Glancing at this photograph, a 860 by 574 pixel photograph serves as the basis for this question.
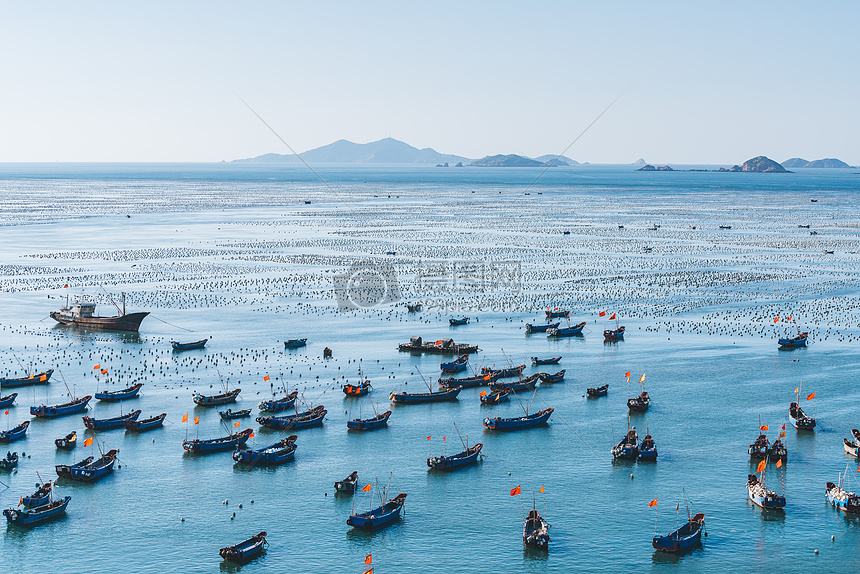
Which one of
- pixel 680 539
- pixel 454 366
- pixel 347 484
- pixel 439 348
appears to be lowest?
pixel 680 539

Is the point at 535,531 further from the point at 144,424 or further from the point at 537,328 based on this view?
the point at 537,328

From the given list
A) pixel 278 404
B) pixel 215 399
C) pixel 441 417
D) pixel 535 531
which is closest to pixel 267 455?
pixel 278 404

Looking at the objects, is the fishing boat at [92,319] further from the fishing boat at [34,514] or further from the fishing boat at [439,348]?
the fishing boat at [34,514]

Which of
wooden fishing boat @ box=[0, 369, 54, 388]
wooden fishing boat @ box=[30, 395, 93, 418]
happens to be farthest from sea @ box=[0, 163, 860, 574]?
wooden fishing boat @ box=[30, 395, 93, 418]

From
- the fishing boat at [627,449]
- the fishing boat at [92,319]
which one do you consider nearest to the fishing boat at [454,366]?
the fishing boat at [627,449]

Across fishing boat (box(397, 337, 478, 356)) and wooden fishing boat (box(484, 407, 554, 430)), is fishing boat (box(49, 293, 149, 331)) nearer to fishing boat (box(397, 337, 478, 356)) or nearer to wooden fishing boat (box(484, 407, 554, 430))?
fishing boat (box(397, 337, 478, 356))
